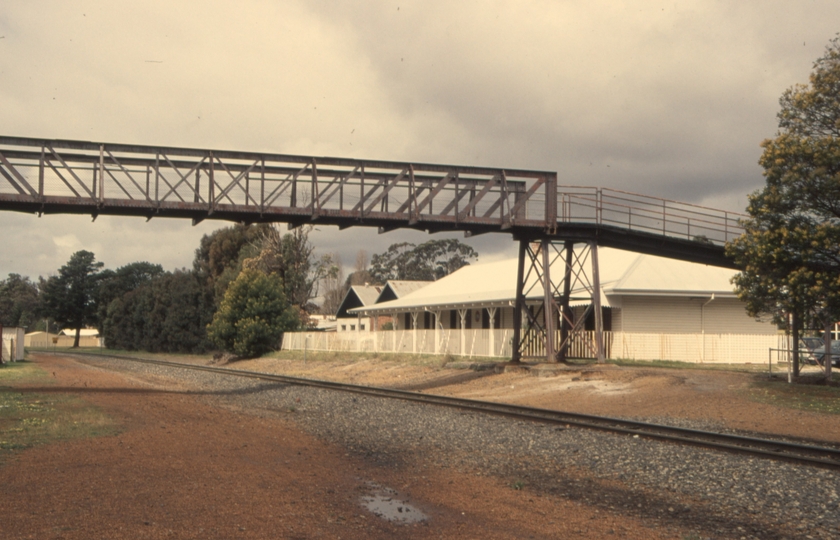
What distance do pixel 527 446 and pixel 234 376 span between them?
22.3 m

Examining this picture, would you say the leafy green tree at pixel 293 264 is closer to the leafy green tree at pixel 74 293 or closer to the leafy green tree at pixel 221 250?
the leafy green tree at pixel 221 250

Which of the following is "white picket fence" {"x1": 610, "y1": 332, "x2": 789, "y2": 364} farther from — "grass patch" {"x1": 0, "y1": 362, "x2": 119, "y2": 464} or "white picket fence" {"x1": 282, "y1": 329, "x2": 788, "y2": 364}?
"grass patch" {"x1": 0, "y1": 362, "x2": 119, "y2": 464}

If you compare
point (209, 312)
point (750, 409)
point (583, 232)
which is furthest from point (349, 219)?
point (209, 312)

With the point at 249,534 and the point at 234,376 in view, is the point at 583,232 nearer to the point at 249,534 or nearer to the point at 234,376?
the point at 234,376

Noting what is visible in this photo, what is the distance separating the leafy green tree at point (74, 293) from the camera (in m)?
110

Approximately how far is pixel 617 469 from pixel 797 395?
36.6ft

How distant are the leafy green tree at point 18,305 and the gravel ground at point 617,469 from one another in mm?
133329

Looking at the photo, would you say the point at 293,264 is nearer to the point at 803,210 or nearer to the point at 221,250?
the point at 221,250

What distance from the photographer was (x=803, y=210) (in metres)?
19.6

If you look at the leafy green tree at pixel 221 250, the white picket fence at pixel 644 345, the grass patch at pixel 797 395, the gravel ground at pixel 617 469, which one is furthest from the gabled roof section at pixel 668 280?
the leafy green tree at pixel 221 250

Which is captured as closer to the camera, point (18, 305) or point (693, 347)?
point (693, 347)

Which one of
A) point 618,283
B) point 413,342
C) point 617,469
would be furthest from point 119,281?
point 617,469

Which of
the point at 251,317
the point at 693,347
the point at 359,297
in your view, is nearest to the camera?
the point at 693,347

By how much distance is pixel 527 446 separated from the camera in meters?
12.1
